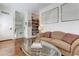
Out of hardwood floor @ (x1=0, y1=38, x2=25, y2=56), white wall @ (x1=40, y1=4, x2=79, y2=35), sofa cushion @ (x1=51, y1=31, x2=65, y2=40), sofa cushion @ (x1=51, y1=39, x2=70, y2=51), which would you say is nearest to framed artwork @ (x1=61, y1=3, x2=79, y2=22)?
white wall @ (x1=40, y1=4, x2=79, y2=35)

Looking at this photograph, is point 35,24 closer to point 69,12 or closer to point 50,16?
point 50,16

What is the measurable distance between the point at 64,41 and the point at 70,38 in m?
0.08

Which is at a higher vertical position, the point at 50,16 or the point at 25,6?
the point at 25,6

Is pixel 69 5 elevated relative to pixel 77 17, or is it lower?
elevated

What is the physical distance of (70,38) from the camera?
1.26m

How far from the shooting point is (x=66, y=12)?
130 cm

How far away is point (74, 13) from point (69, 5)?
0.11 m

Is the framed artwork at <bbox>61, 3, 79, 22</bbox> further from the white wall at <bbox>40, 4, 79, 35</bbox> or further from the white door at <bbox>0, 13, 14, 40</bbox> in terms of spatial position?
the white door at <bbox>0, 13, 14, 40</bbox>

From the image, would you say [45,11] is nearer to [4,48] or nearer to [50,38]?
[50,38]

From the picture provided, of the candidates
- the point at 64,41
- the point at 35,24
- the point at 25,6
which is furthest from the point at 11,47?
the point at 64,41

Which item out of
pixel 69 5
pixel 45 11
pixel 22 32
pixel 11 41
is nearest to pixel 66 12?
pixel 69 5

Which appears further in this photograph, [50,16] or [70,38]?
[50,16]

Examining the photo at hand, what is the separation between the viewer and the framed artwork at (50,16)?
4.34 feet

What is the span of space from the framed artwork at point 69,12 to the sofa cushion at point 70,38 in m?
0.18
